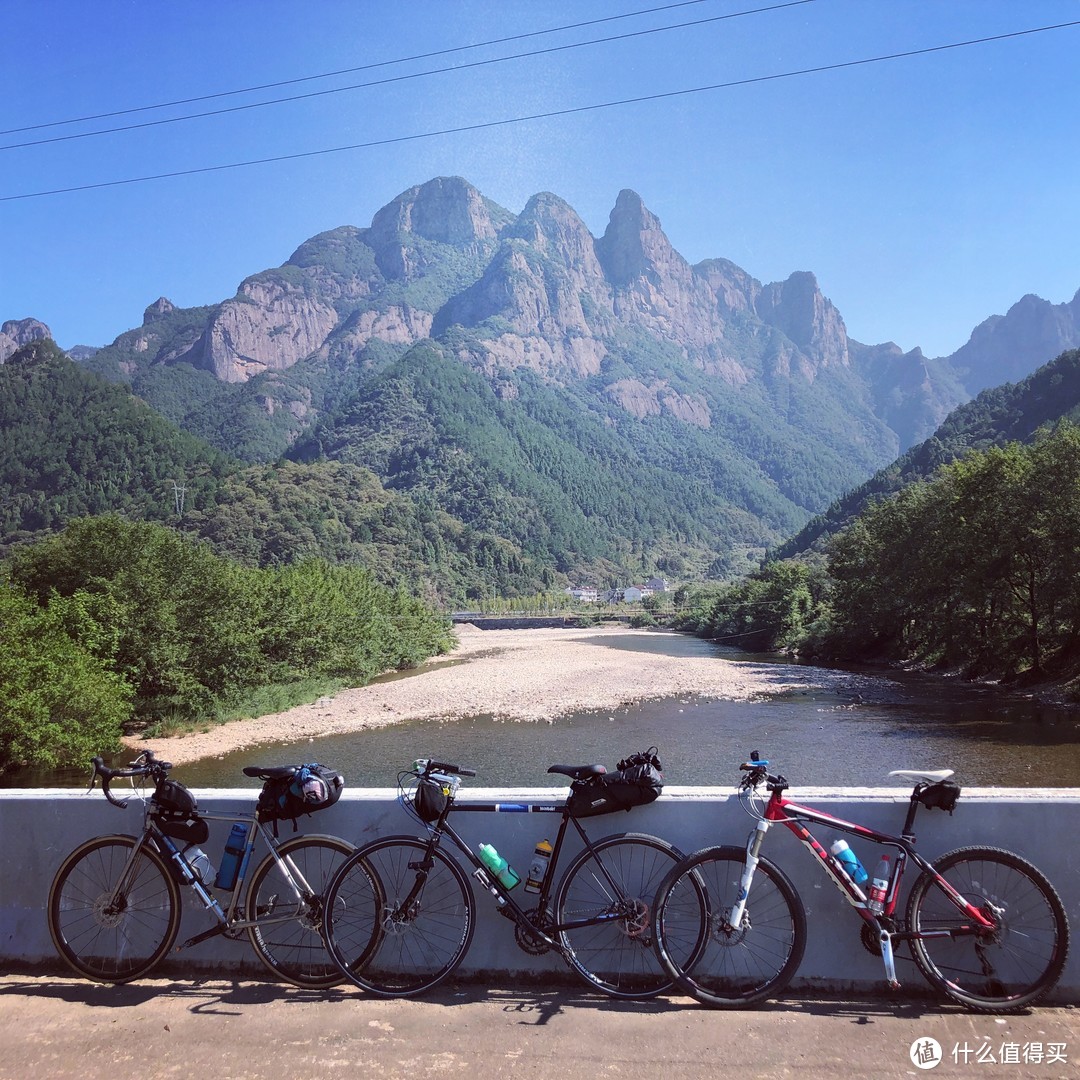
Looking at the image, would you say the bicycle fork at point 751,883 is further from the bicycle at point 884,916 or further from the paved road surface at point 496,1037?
the paved road surface at point 496,1037

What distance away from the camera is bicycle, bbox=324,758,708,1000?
442 cm

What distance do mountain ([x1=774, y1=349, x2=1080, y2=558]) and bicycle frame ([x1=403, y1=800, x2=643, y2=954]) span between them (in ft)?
322

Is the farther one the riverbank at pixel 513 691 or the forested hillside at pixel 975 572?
the forested hillside at pixel 975 572

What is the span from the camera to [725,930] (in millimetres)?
4305

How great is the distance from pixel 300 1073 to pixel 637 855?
1879mm

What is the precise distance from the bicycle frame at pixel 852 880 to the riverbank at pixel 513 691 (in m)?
27.3

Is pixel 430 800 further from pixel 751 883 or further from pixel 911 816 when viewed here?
pixel 911 816

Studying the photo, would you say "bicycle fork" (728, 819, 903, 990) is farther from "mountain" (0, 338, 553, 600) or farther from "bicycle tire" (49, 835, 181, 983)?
"mountain" (0, 338, 553, 600)

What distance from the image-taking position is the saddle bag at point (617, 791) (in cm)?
445

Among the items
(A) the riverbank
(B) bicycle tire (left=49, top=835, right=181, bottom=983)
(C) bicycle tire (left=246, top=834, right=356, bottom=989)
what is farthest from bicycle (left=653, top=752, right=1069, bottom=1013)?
(A) the riverbank

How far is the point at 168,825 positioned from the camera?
468 cm

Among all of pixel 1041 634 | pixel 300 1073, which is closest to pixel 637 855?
pixel 300 1073

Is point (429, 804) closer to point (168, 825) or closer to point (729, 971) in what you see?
point (168, 825)

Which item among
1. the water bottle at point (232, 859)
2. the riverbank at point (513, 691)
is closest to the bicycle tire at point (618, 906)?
the water bottle at point (232, 859)
